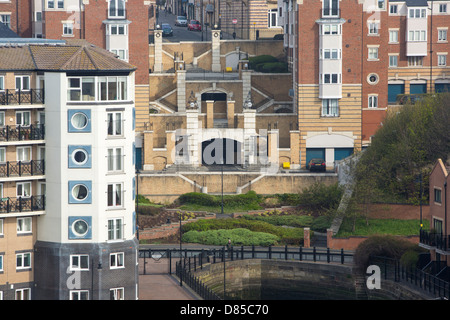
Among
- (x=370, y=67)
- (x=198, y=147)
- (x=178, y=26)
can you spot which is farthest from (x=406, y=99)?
(x=178, y=26)

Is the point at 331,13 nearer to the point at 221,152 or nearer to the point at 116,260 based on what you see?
the point at 221,152

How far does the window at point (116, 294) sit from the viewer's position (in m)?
65.6

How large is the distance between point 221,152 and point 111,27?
48.1 feet

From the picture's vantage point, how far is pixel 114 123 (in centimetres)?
6594

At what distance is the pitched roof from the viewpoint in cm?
6525

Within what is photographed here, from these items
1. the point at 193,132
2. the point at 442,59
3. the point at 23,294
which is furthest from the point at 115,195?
the point at 442,59

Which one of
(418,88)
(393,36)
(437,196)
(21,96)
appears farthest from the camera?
(418,88)

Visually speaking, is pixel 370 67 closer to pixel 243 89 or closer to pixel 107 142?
pixel 243 89

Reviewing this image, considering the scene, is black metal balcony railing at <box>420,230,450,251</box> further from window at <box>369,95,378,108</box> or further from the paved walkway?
window at <box>369,95,378,108</box>

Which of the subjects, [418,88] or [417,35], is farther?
[418,88]

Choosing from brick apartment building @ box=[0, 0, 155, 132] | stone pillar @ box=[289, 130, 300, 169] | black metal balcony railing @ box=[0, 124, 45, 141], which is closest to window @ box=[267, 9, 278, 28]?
brick apartment building @ box=[0, 0, 155, 132]

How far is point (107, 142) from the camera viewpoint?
6562 centimetres

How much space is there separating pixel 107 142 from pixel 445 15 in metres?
67.9

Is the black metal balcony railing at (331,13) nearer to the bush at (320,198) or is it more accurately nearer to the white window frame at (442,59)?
the bush at (320,198)
